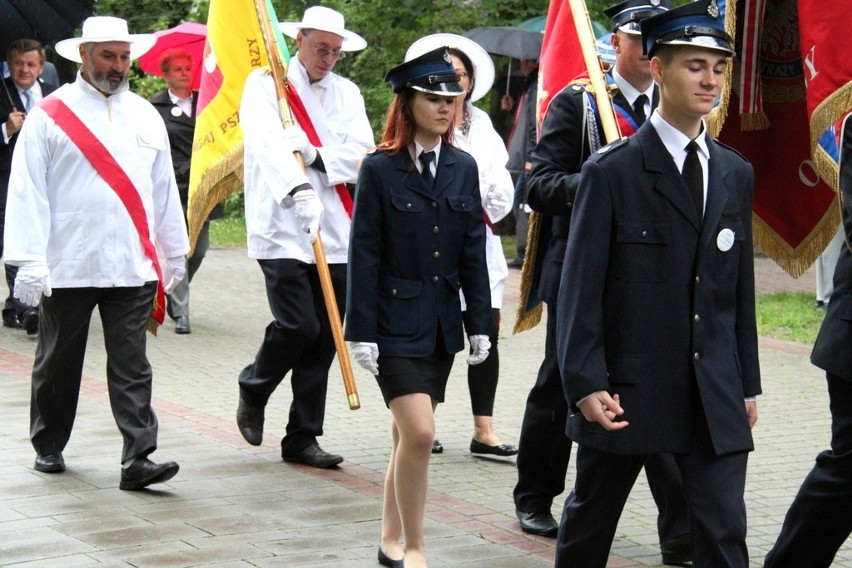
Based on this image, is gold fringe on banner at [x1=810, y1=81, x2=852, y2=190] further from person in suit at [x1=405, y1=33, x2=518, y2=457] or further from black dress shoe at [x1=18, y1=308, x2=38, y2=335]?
black dress shoe at [x1=18, y1=308, x2=38, y2=335]

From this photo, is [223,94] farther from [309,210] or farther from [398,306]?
[398,306]

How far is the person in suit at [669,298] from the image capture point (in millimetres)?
4203

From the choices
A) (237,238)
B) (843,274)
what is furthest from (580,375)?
(237,238)

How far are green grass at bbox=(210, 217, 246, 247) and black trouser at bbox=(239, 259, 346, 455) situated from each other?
37.8ft

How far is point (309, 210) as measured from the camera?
6.80 m

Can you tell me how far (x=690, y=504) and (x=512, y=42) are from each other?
1165 centimetres

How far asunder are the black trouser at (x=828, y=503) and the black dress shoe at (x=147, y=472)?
110 inches

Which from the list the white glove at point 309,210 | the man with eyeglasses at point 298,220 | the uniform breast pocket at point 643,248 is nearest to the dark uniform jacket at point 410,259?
the uniform breast pocket at point 643,248

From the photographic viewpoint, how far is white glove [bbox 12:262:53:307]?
6453 mm

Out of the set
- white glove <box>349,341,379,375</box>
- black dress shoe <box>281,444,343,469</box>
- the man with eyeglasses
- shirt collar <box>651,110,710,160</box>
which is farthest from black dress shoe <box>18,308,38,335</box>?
shirt collar <box>651,110,710,160</box>

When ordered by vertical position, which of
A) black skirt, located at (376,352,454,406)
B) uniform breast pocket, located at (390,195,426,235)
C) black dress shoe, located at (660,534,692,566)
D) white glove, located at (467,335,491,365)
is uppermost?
uniform breast pocket, located at (390,195,426,235)

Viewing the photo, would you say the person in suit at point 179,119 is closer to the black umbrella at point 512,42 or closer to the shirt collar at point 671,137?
the black umbrella at point 512,42

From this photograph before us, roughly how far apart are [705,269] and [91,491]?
3.43 metres

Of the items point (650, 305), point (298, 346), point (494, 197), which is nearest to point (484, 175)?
point (494, 197)
